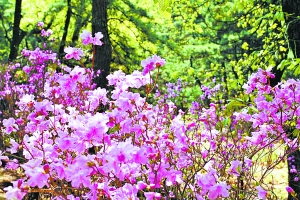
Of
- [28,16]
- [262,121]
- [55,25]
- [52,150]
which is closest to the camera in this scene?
[52,150]

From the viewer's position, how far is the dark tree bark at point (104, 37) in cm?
692

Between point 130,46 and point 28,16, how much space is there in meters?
5.46

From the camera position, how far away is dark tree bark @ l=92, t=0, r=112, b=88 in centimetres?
692

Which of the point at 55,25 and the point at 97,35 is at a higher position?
the point at 55,25

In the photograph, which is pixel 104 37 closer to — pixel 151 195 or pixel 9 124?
pixel 9 124

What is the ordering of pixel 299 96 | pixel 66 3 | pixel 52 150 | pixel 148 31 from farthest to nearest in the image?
pixel 66 3 → pixel 148 31 → pixel 299 96 → pixel 52 150

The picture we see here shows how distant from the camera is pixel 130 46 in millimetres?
9812

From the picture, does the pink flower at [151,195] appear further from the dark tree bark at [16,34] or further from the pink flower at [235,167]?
the dark tree bark at [16,34]

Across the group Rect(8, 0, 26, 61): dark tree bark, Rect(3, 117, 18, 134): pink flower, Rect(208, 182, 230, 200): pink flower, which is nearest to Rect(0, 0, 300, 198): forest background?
Rect(8, 0, 26, 61): dark tree bark

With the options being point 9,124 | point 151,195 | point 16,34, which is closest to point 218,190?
point 151,195

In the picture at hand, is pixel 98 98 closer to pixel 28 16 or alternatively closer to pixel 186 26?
pixel 186 26

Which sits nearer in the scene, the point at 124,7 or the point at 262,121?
the point at 262,121

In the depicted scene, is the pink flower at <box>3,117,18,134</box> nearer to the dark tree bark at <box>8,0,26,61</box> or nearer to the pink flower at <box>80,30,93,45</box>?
the pink flower at <box>80,30,93,45</box>

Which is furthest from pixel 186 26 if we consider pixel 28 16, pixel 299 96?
pixel 28 16
